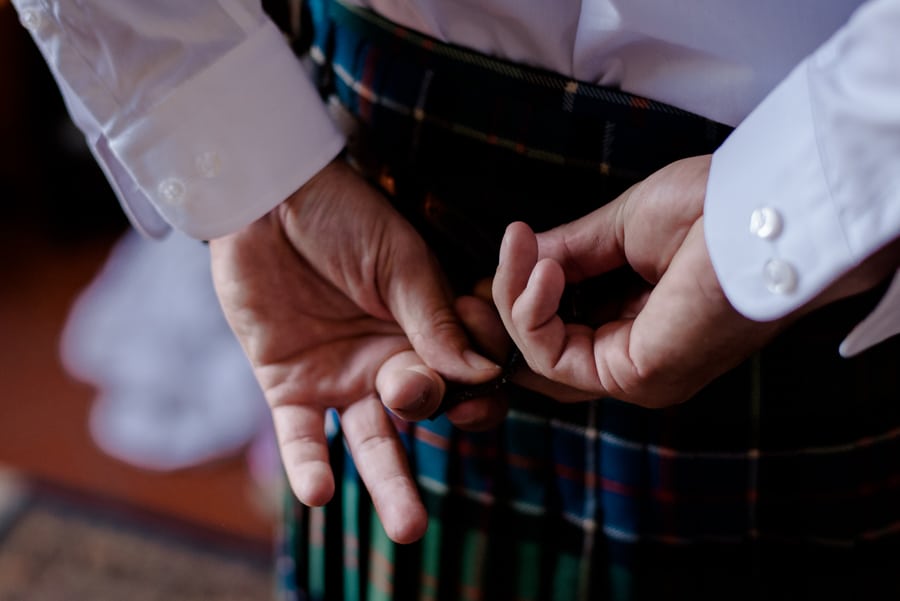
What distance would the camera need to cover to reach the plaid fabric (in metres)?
0.58

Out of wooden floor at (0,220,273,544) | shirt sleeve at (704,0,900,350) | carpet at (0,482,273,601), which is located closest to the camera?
shirt sleeve at (704,0,900,350)

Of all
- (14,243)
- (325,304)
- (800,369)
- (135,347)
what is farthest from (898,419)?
(14,243)

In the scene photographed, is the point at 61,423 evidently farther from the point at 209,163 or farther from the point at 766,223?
the point at 766,223

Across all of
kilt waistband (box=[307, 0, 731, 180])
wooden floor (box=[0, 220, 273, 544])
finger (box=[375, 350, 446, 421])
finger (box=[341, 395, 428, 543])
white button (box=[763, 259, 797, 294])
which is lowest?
wooden floor (box=[0, 220, 273, 544])

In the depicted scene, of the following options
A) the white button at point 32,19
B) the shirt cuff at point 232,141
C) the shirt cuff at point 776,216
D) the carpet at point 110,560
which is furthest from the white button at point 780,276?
the carpet at point 110,560

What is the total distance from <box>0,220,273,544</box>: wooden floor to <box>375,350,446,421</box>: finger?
37.8 inches

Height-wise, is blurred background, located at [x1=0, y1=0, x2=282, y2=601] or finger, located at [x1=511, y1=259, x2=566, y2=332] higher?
finger, located at [x1=511, y1=259, x2=566, y2=332]

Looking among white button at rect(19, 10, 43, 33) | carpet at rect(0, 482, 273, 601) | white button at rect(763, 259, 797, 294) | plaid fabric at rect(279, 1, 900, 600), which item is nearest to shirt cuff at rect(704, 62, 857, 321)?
white button at rect(763, 259, 797, 294)

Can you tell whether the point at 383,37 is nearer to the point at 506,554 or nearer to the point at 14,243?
the point at 506,554

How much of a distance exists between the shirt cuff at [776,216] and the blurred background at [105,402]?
3.06 ft

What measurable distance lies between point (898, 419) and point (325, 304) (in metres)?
0.42

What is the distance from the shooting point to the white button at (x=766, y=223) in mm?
429

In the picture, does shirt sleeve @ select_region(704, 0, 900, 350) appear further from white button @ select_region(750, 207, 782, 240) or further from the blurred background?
the blurred background

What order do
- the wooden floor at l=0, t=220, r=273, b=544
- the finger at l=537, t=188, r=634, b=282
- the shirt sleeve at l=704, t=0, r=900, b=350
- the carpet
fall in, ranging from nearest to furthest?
the shirt sleeve at l=704, t=0, r=900, b=350, the finger at l=537, t=188, r=634, b=282, the carpet, the wooden floor at l=0, t=220, r=273, b=544
